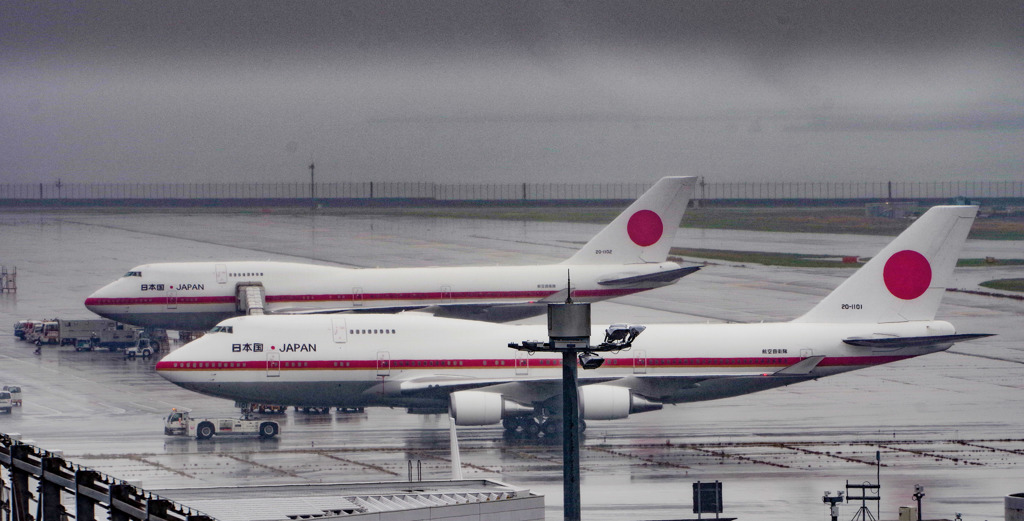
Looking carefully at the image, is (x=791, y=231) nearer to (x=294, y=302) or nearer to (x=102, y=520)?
(x=294, y=302)

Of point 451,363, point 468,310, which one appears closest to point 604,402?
point 451,363

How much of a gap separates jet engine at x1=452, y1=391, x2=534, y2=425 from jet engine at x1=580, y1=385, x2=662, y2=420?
8.35 feet

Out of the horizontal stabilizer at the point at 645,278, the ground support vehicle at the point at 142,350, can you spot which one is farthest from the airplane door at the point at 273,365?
the horizontal stabilizer at the point at 645,278

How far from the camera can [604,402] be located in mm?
48844

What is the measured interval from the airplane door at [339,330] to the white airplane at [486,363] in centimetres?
4

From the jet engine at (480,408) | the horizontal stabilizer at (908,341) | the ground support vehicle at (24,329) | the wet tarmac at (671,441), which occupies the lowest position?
the wet tarmac at (671,441)

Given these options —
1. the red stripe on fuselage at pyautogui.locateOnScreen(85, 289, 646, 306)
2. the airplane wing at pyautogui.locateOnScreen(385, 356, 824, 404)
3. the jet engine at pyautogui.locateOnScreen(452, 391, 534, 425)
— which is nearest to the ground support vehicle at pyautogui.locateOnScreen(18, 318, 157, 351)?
the red stripe on fuselage at pyautogui.locateOnScreen(85, 289, 646, 306)

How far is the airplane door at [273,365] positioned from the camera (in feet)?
163

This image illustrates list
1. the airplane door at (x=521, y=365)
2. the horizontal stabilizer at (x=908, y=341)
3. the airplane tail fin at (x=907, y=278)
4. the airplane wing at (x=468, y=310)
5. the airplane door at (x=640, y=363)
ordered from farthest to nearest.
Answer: the airplane wing at (x=468, y=310) → the airplane tail fin at (x=907, y=278) → the horizontal stabilizer at (x=908, y=341) → the airplane door at (x=640, y=363) → the airplane door at (x=521, y=365)

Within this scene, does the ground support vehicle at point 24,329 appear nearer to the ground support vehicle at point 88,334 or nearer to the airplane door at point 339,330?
the ground support vehicle at point 88,334

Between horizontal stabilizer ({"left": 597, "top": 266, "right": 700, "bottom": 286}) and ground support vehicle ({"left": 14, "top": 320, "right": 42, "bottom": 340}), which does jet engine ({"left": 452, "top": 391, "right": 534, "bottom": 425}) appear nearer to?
horizontal stabilizer ({"left": 597, "top": 266, "right": 700, "bottom": 286})

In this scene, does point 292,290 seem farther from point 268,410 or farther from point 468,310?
point 268,410

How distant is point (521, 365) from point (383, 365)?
5.17 meters

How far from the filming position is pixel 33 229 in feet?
643
